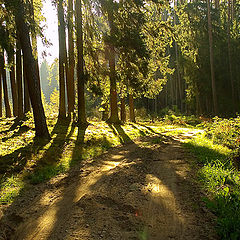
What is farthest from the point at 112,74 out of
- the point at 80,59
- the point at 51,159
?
the point at 51,159

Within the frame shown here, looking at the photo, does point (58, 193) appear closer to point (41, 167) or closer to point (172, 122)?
point (41, 167)

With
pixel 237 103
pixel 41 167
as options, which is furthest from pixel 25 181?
pixel 237 103

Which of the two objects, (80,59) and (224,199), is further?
(80,59)

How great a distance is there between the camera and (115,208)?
3869mm

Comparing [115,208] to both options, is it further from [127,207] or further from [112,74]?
[112,74]

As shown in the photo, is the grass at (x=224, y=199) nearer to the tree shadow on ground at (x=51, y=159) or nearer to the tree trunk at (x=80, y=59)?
the tree shadow on ground at (x=51, y=159)

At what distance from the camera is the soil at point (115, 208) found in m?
3.18

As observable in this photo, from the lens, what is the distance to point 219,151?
8062 millimetres

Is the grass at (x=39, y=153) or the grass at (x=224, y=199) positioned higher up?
the grass at (x=39, y=153)

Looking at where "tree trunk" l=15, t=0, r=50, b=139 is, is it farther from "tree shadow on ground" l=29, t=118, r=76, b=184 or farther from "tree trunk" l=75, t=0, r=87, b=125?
"tree trunk" l=75, t=0, r=87, b=125

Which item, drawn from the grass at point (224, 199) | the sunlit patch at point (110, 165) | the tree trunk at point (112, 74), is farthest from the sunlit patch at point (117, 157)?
the tree trunk at point (112, 74)

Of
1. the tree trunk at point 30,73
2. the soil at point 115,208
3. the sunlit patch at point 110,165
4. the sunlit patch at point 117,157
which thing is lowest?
the soil at point 115,208

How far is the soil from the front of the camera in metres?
3.18

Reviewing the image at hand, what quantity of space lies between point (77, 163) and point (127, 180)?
296 cm
